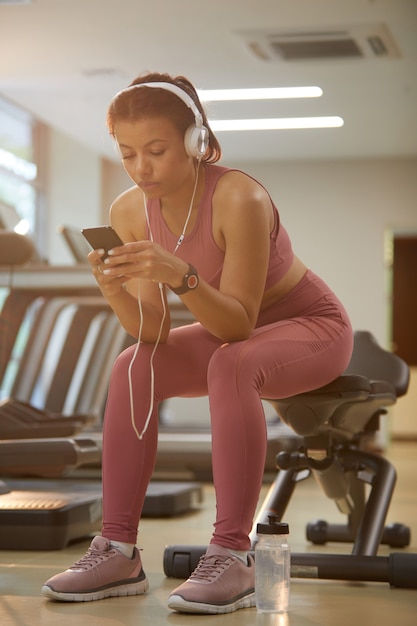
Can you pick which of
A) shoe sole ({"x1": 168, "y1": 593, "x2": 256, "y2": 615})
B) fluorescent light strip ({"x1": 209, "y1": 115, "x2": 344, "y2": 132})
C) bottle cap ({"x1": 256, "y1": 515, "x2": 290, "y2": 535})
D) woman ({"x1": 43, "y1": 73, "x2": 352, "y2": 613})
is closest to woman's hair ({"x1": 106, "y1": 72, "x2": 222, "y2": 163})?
woman ({"x1": 43, "y1": 73, "x2": 352, "y2": 613})

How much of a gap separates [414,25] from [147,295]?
4.38 metres

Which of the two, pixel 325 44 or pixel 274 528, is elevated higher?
pixel 325 44

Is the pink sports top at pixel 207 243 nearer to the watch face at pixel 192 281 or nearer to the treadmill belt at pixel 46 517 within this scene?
the watch face at pixel 192 281

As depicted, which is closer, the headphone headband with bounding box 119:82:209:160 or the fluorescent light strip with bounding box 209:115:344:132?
the headphone headband with bounding box 119:82:209:160

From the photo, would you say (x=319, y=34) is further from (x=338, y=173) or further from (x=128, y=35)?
(x=338, y=173)

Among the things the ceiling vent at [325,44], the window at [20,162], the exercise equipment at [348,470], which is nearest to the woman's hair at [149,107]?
the exercise equipment at [348,470]

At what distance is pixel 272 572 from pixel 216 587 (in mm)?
111

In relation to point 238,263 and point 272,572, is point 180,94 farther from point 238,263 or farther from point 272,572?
point 272,572

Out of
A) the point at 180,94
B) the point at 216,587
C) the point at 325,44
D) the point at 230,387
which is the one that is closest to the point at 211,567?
the point at 216,587

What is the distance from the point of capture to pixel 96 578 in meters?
1.66

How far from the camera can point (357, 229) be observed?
9.18 meters

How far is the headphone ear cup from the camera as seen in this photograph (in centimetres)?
169

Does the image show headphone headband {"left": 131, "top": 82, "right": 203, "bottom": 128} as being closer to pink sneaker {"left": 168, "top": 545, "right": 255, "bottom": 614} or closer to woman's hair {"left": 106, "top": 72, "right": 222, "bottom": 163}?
woman's hair {"left": 106, "top": 72, "right": 222, "bottom": 163}

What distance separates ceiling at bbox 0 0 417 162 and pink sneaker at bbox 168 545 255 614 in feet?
13.2
